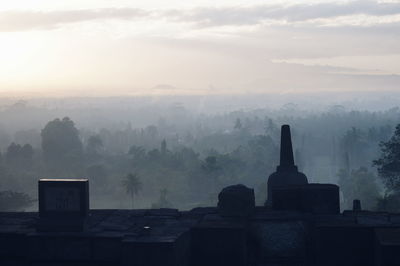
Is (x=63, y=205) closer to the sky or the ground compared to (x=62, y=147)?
closer to the ground

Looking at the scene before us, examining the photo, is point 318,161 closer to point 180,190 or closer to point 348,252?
point 180,190

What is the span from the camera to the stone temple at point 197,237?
11.5 meters

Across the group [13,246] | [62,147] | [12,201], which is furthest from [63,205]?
[62,147]

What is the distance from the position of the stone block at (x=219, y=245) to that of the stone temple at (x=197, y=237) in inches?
0.8

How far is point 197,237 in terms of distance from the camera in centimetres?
1225

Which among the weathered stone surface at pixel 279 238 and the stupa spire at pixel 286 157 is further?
the stupa spire at pixel 286 157

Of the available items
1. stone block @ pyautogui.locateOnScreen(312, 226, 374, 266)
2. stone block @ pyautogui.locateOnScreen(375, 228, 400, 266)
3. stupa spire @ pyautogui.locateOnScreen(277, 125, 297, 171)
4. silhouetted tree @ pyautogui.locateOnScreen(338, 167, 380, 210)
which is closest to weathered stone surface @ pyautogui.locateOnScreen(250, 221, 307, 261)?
stone block @ pyautogui.locateOnScreen(312, 226, 374, 266)

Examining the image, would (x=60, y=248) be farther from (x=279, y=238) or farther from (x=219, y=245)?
(x=279, y=238)

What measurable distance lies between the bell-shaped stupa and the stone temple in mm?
5925

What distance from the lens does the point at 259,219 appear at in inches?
510

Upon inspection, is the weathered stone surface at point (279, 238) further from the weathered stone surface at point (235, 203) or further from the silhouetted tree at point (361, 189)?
the silhouetted tree at point (361, 189)

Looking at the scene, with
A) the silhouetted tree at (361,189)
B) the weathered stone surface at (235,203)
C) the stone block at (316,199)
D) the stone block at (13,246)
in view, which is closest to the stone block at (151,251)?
the weathered stone surface at (235,203)

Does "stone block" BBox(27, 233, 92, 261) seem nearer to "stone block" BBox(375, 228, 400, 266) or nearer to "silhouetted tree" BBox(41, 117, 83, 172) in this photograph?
"stone block" BBox(375, 228, 400, 266)

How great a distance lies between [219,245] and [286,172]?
836 cm
